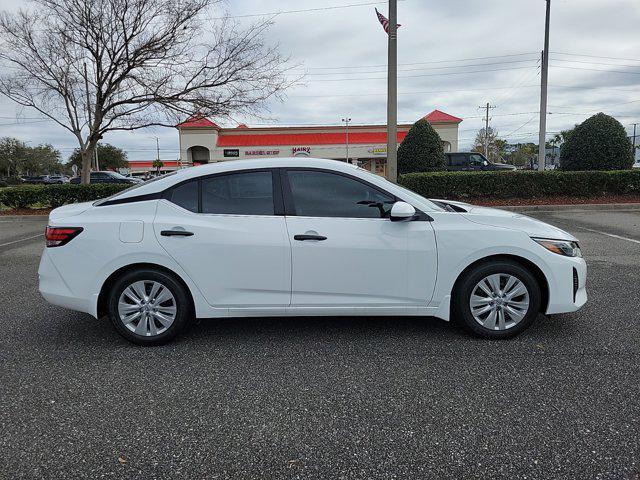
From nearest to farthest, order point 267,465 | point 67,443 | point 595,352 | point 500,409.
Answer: point 267,465 < point 67,443 < point 500,409 < point 595,352

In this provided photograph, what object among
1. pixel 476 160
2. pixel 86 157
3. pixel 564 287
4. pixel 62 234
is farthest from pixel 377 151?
pixel 62 234

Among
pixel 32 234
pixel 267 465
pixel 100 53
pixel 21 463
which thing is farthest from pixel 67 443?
pixel 100 53

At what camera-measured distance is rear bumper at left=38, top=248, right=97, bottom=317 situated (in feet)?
12.2

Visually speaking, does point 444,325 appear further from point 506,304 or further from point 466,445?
point 466,445

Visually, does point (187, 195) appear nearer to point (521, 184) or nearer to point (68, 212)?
point (68, 212)

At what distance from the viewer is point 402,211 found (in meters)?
3.56

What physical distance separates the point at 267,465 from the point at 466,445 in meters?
1.05

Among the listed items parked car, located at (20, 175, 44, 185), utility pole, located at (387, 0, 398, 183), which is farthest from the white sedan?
parked car, located at (20, 175, 44, 185)

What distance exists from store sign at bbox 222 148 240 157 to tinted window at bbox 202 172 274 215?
34.5m

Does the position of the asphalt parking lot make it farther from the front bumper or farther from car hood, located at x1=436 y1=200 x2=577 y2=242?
car hood, located at x1=436 y1=200 x2=577 y2=242

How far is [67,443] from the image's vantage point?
8.14 ft

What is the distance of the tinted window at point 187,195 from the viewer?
3.79m

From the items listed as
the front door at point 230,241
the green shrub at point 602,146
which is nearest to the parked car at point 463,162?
the green shrub at point 602,146

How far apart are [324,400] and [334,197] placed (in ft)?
5.36
